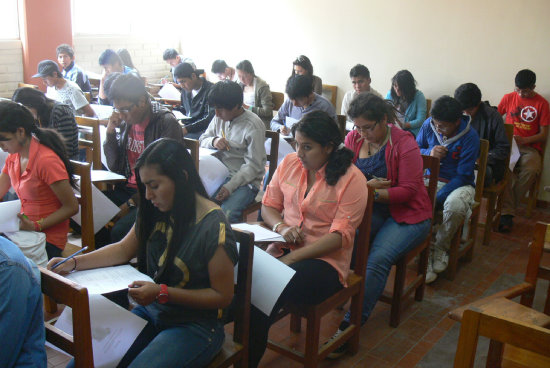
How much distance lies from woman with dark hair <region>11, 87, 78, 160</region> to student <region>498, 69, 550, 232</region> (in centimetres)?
325

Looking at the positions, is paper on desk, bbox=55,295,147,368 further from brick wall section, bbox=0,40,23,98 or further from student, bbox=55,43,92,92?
brick wall section, bbox=0,40,23,98

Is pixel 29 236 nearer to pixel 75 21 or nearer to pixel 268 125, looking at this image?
pixel 268 125

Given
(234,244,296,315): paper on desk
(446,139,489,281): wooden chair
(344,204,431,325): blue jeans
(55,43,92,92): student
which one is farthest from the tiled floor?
(55,43,92,92): student

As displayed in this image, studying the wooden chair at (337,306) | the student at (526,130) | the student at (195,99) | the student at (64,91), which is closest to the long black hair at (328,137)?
the wooden chair at (337,306)

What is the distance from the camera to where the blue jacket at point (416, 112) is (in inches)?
181

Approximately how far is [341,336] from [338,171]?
0.73 m

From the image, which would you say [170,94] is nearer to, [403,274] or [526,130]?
[526,130]

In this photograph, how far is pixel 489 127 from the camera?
3.73 m

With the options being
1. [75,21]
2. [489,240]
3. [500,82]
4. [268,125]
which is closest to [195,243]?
[489,240]

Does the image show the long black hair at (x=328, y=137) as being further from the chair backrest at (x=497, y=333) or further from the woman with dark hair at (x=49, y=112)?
the woman with dark hair at (x=49, y=112)

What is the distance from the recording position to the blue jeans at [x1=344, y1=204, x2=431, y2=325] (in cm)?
250

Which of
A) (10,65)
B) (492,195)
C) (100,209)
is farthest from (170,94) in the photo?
(492,195)

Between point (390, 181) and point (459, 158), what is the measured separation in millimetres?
860

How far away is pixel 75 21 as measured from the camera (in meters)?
6.32
